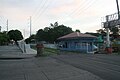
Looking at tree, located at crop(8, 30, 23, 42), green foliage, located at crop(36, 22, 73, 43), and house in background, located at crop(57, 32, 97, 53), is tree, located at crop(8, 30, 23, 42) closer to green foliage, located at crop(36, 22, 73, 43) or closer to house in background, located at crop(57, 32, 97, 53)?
green foliage, located at crop(36, 22, 73, 43)

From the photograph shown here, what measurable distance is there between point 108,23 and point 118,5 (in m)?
9.22

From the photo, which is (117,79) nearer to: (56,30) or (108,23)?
(108,23)

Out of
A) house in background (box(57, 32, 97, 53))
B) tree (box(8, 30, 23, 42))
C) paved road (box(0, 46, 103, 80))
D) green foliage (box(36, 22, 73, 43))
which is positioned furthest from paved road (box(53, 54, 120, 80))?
tree (box(8, 30, 23, 42))

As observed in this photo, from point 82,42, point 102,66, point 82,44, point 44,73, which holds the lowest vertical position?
point 44,73

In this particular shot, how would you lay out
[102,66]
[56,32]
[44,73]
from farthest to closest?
[56,32]
[102,66]
[44,73]

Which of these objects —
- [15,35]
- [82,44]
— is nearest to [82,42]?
[82,44]

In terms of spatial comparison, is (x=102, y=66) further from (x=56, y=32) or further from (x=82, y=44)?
(x=56, y=32)

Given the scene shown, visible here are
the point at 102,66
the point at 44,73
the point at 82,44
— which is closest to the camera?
the point at 44,73

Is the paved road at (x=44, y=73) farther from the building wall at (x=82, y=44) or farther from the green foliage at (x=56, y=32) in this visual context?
the green foliage at (x=56, y=32)

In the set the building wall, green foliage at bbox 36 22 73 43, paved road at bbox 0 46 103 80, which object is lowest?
paved road at bbox 0 46 103 80

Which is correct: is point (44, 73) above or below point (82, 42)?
below

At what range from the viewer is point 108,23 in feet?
154

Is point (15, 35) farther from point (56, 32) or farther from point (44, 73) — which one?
point (44, 73)

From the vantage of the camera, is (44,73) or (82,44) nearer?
(44,73)
